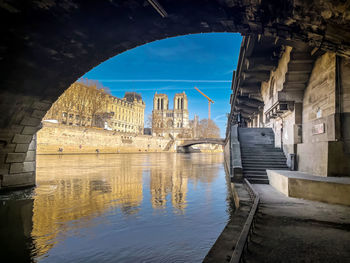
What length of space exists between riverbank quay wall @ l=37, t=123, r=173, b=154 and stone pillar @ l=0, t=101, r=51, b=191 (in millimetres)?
30532

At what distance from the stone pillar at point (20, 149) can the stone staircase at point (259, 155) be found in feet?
27.0

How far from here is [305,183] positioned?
6996mm

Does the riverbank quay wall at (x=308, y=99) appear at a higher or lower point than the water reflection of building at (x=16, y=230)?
higher

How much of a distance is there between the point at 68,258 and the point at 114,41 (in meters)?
4.76

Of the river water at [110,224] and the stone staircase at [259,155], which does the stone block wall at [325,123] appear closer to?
the stone staircase at [259,155]

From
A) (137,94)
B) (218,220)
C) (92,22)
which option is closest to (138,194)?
(218,220)

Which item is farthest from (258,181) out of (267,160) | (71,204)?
(71,204)

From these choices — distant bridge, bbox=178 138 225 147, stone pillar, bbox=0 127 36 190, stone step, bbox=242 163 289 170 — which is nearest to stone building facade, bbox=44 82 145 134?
distant bridge, bbox=178 138 225 147

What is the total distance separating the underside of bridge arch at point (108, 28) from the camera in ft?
15.0

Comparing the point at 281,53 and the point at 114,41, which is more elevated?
the point at 281,53

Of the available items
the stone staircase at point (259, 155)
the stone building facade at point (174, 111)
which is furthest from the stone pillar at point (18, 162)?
the stone building facade at point (174, 111)

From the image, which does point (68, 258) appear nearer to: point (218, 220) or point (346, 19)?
point (218, 220)

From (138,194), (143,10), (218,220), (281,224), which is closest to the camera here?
(281,224)

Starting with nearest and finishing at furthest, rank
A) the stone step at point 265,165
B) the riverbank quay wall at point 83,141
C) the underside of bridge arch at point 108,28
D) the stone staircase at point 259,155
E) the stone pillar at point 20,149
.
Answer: the underside of bridge arch at point 108,28, the stone pillar at point 20,149, the stone staircase at point 259,155, the stone step at point 265,165, the riverbank quay wall at point 83,141
